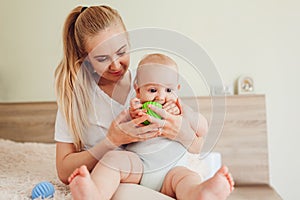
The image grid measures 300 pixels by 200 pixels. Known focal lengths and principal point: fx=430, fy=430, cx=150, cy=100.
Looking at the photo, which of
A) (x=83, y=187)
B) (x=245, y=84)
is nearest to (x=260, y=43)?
(x=245, y=84)

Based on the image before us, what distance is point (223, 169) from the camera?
2.88 ft

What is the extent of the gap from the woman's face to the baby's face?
0.12 metres

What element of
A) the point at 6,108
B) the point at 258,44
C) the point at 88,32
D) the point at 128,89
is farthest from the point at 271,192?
the point at 6,108

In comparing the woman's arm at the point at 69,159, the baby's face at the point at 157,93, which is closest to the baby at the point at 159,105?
the baby's face at the point at 157,93

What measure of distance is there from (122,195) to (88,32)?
45cm

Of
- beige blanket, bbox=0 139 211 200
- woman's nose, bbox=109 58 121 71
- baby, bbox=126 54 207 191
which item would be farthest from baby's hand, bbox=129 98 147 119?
beige blanket, bbox=0 139 211 200

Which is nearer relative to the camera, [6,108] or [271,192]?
[271,192]

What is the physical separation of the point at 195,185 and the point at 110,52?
41cm

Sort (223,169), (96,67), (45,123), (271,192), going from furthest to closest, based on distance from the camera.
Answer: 1. (45,123)
2. (271,192)
3. (96,67)
4. (223,169)

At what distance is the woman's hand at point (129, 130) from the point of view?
1005mm

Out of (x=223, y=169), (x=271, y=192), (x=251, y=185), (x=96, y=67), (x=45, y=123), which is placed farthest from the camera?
(x=45, y=123)

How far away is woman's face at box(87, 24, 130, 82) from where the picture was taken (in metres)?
1.10

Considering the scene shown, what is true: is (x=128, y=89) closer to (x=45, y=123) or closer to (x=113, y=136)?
(x=113, y=136)

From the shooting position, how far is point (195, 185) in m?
0.91
